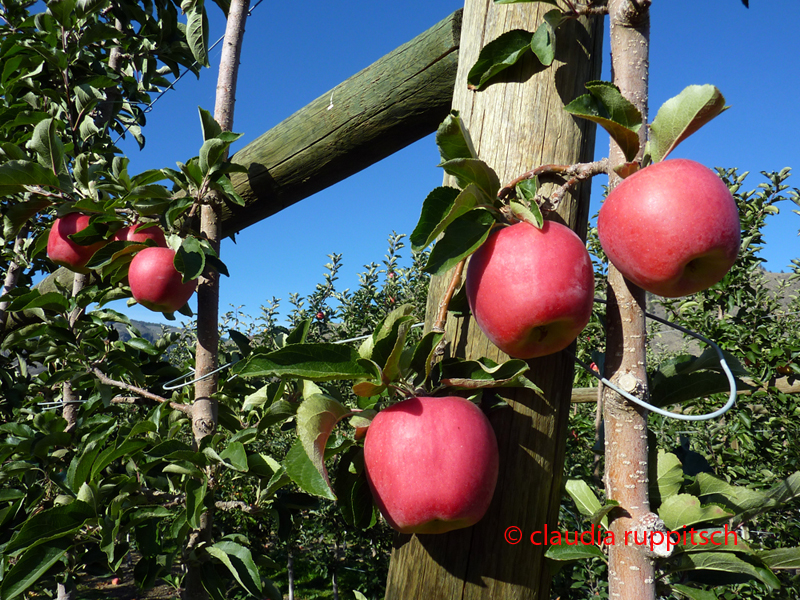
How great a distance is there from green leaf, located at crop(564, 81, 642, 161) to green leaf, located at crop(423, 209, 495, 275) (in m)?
0.18

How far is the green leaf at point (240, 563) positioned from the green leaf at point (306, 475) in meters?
0.64

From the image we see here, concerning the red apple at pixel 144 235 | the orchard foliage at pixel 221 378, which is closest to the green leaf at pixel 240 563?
the orchard foliage at pixel 221 378

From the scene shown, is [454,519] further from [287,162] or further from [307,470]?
[287,162]

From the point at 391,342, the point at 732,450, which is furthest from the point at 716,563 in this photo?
the point at 732,450

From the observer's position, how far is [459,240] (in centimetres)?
69

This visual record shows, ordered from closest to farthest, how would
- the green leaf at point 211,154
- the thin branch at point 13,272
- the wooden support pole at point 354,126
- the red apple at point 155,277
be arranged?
the wooden support pole at point 354,126, the green leaf at point 211,154, the red apple at point 155,277, the thin branch at point 13,272

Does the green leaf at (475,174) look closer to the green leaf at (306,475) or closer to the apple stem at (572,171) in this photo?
the apple stem at (572,171)

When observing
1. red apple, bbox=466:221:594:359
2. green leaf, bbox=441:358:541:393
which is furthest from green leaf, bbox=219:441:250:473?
red apple, bbox=466:221:594:359

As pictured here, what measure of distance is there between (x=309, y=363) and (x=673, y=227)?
0.49m

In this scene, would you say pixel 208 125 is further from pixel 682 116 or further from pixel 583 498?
pixel 583 498

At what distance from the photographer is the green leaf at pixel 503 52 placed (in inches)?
32.6

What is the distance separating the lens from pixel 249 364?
0.64 m

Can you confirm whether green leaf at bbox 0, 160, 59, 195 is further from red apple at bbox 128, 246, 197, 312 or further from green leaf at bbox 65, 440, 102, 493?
green leaf at bbox 65, 440, 102, 493

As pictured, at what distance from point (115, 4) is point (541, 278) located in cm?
236
